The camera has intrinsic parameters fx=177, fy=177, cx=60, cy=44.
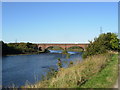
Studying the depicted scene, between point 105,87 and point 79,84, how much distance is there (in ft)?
4.27

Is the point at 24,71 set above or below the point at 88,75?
below

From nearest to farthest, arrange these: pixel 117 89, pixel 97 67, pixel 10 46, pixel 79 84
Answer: pixel 117 89, pixel 79 84, pixel 97 67, pixel 10 46

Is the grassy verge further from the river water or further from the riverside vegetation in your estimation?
the river water

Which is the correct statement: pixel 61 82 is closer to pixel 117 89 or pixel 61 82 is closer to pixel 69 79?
pixel 69 79

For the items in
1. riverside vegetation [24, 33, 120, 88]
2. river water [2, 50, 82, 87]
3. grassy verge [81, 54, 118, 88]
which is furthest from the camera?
river water [2, 50, 82, 87]

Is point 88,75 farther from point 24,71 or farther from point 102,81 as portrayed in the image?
point 24,71

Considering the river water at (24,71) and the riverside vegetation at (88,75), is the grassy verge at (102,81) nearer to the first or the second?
the riverside vegetation at (88,75)

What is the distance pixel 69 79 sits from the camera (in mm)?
8227

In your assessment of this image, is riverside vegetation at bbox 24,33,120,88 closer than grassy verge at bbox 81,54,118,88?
No

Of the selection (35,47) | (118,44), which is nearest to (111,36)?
(118,44)

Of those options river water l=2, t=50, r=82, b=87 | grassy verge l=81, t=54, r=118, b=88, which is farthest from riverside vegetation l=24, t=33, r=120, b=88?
river water l=2, t=50, r=82, b=87

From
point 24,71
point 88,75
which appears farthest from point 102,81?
point 24,71

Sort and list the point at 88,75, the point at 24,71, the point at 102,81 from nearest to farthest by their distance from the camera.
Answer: the point at 102,81
the point at 88,75
the point at 24,71

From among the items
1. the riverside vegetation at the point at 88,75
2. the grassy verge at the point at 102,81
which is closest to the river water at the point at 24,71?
the riverside vegetation at the point at 88,75
